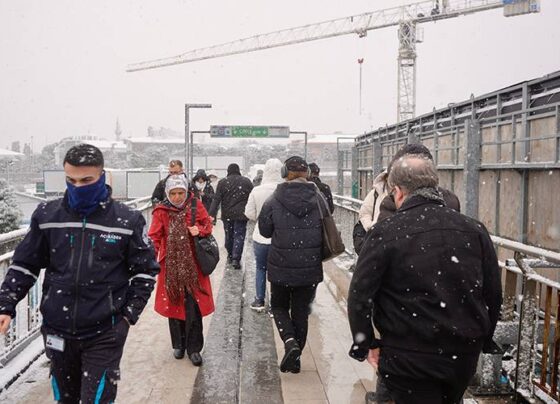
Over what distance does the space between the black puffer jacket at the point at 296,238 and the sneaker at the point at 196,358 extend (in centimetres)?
99

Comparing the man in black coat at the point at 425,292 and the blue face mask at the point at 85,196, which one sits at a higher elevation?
the blue face mask at the point at 85,196

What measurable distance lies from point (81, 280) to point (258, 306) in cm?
389

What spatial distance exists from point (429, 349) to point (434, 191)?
27.2 inches

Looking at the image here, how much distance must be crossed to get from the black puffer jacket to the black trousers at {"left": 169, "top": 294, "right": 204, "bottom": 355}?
2.53ft

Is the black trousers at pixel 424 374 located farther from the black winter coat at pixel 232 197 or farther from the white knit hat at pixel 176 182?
the black winter coat at pixel 232 197

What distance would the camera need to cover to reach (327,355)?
4980 mm

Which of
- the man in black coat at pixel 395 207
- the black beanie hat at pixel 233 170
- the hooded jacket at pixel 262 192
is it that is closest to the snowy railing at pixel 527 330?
the man in black coat at pixel 395 207

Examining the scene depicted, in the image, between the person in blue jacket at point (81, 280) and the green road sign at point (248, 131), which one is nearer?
the person in blue jacket at point (81, 280)

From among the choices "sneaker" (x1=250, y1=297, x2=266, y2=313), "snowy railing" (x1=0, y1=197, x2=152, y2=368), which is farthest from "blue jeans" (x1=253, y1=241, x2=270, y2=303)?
"snowy railing" (x1=0, y1=197, x2=152, y2=368)

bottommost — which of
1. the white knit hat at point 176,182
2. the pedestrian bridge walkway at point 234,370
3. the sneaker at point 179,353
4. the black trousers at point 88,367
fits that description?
the pedestrian bridge walkway at point 234,370

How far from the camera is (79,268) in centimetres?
270

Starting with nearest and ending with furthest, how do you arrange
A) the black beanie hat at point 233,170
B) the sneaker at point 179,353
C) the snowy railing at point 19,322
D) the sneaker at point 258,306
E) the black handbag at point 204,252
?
the snowy railing at point 19,322
the black handbag at point 204,252
the sneaker at point 179,353
the sneaker at point 258,306
the black beanie hat at point 233,170

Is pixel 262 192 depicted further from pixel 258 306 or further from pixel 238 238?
pixel 238 238

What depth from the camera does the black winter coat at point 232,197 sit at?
8945 mm
